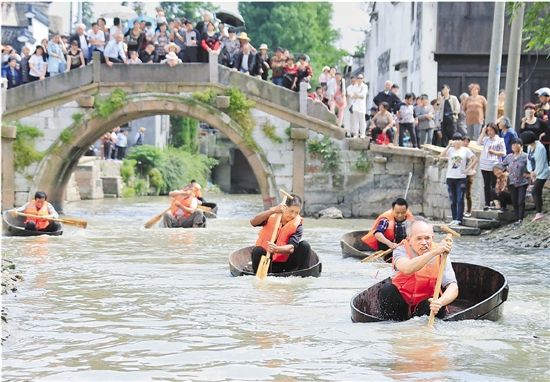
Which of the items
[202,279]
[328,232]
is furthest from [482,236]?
[202,279]

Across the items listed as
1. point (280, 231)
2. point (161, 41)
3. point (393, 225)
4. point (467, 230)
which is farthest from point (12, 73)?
point (280, 231)

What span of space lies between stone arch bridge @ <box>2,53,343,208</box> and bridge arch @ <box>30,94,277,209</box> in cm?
2

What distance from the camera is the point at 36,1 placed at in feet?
157

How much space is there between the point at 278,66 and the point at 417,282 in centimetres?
1449

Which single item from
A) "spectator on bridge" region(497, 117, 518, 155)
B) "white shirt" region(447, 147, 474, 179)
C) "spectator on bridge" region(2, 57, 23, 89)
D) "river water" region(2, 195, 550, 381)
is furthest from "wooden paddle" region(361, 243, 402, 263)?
"spectator on bridge" region(2, 57, 23, 89)

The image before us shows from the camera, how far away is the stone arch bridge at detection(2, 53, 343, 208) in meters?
23.2

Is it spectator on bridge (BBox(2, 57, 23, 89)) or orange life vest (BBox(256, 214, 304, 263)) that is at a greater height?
spectator on bridge (BBox(2, 57, 23, 89))

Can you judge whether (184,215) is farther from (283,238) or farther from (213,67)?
(283,238)

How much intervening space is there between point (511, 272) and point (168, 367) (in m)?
6.65

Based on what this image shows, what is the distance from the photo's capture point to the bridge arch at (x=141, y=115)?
76.8 feet

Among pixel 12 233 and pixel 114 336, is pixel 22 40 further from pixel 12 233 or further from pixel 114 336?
pixel 114 336

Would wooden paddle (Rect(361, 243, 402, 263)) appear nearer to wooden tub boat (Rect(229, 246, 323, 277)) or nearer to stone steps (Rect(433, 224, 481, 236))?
wooden tub boat (Rect(229, 246, 323, 277))

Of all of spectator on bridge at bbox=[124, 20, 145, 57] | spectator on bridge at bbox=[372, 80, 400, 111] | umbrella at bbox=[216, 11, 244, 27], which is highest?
umbrella at bbox=[216, 11, 244, 27]

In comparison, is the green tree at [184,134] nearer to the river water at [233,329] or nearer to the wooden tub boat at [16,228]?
the wooden tub boat at [16,228]
